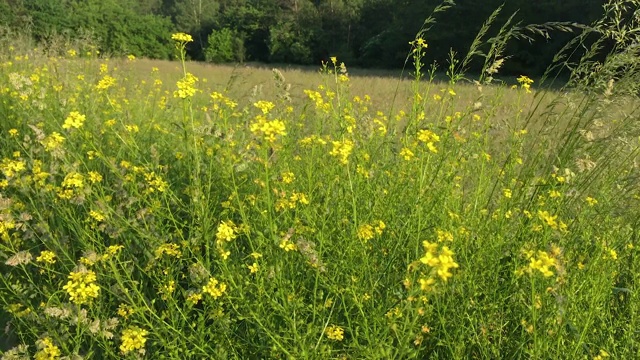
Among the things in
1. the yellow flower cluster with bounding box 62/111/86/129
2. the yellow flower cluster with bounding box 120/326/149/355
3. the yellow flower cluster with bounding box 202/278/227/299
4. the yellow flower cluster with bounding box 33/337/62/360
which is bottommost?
the yellow flower cluster with bounding box 33/337/62/360

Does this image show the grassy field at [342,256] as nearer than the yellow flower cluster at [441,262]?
No

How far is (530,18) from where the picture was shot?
23859 mm

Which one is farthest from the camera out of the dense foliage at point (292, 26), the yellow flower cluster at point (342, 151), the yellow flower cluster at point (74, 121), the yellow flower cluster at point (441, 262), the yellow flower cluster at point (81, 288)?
the dense foliage at point (292, 26)

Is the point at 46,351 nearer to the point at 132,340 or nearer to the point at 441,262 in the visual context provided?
the point at 132,340

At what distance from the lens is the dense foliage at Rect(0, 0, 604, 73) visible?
91.0 feet

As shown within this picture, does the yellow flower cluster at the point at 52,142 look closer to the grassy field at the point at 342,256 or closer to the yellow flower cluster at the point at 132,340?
the grassy field at the point at 342,256

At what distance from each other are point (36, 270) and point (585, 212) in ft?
9.38

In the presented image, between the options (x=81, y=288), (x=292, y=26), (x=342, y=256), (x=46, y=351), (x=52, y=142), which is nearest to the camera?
(x=81, y=288)

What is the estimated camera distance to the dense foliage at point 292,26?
91.0 feet

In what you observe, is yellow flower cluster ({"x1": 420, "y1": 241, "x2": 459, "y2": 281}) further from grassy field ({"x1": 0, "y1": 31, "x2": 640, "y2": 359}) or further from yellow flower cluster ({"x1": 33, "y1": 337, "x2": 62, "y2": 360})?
yellow flower cluster ({"x1": 33, "y1": 337, "x2": 62, "y2": 360})

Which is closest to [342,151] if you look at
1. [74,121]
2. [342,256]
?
[342,256]

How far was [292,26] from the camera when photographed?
3678 cm

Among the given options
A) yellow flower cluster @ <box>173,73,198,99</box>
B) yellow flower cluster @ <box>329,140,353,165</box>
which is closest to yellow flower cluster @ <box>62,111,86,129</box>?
yellow flower cluster @ <box>173,73,198,99</box>

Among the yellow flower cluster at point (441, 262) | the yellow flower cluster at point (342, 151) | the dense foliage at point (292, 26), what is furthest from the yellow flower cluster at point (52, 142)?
the dense foliage at point (292, 26)
